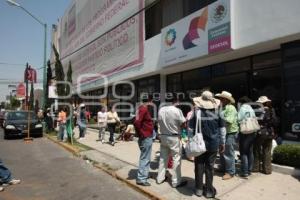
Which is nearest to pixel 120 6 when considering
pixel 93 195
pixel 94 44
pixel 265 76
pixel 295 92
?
pixel 94 44

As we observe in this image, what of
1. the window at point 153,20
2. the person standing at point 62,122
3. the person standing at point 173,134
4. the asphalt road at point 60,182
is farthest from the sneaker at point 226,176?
the person standing at point 62,122

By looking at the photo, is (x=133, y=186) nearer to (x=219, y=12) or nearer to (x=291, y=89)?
(x=291, y=89)

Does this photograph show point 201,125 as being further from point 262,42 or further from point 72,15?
point 72,15

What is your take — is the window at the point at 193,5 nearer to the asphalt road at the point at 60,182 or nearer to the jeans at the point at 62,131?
the asphalt road at the point at 60,182

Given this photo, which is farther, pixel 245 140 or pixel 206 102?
pixel 245 140

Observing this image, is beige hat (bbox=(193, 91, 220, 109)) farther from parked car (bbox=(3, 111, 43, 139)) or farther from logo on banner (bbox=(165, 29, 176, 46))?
parked car (bbox=(3, 111, 43, 139))

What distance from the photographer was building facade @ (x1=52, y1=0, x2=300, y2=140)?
923cm

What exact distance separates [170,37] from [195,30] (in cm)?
204

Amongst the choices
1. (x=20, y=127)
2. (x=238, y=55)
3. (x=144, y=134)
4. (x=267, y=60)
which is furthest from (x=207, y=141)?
(x=20, y=127)

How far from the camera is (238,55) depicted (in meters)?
11.4

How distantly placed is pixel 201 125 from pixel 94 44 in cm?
2030

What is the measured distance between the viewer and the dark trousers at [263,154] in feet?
24.9

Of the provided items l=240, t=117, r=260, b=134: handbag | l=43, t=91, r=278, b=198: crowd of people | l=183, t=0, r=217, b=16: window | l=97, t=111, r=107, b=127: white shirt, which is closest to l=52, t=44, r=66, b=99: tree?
l=97, t=111, r=107, b=127: white shirt

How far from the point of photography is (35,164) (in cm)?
Answer: 1061
